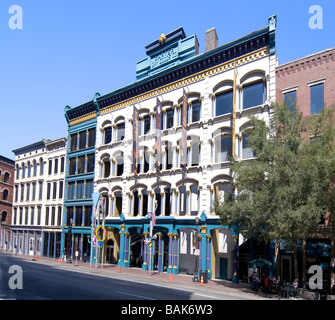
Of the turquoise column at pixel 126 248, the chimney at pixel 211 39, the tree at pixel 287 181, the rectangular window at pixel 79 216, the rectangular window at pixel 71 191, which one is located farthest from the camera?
the rectangular window at pixel 71 191

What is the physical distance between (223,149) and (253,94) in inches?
209

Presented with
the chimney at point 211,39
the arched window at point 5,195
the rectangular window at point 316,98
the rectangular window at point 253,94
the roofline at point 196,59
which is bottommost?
the arched window at point 5,195

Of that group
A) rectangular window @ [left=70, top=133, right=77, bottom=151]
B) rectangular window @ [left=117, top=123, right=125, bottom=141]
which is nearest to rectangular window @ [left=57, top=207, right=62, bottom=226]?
rectangular window @ [left=70, top=133, right=77, bottom=151]

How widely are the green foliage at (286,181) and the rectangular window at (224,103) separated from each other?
25.0 ft

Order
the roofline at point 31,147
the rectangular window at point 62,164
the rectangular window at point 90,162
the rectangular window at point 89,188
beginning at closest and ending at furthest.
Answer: the rectangular window at point 89,188, the rectangular window at point 90,162, the rectangular window at point 62,164, the roofline at point 31,147

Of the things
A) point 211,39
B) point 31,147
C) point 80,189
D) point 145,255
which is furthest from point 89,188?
point 211,39

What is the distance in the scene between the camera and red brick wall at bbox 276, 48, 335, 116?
25172mm

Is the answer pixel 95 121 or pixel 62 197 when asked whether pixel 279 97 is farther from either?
pixel 62 197

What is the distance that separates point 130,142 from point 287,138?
2098 cm

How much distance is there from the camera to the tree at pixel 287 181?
1992cm

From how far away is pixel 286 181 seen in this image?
21.4 metres

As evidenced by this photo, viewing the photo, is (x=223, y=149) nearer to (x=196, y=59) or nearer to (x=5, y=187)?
(x=196, y=59)

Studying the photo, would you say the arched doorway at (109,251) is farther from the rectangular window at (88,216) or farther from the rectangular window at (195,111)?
the rectangular window at (195,111)

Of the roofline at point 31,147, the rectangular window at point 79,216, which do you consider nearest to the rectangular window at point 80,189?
the rectangular window at point 79,216
